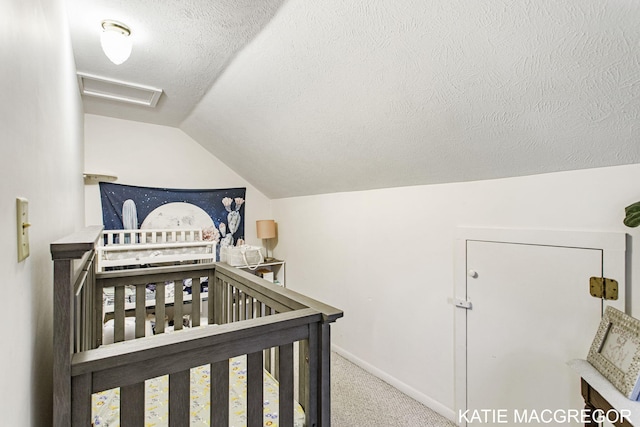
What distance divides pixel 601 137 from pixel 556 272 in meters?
0.66

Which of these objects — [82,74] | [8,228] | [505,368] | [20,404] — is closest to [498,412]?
[505,368]

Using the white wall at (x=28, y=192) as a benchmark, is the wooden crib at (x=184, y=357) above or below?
below

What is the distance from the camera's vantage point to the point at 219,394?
0.98m

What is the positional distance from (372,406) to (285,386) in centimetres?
137

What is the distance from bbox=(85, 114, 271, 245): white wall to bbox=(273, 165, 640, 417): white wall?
1245 mm

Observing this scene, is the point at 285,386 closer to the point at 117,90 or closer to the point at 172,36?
the point at 172,36

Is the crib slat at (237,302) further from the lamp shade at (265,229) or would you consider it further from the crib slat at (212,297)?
the lamp shade at (265,229)

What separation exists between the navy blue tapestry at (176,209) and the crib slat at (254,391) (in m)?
2.78

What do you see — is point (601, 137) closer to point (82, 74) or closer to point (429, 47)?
point (429, 47)

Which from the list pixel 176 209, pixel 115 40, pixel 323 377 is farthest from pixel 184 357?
pixel 176 209

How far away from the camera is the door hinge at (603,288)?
1381 millimetres

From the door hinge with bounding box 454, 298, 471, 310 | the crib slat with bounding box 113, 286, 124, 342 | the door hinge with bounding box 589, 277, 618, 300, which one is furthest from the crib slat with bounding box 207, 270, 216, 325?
the door hinge with bounding box 589, 277, 618, 300

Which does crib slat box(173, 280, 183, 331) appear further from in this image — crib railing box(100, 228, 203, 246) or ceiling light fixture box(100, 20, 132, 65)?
crib railing box(100, 228, 203, 246)

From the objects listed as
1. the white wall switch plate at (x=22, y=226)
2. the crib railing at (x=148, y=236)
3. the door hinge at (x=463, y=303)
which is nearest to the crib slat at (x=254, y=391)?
the white wall switch plate at (x=22, y=226)
